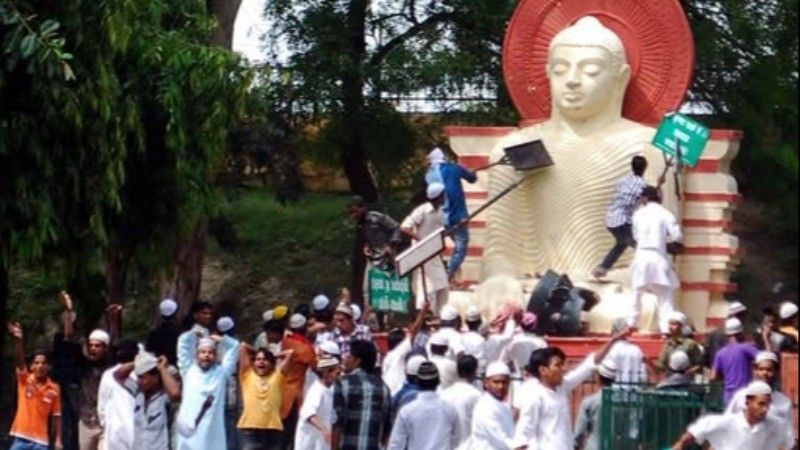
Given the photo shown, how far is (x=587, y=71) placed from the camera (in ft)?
89.2

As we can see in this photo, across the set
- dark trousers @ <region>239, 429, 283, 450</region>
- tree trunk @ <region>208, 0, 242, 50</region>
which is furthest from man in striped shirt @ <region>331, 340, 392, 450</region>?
tree trunk @ <region>208, 0, 242, 50</region>

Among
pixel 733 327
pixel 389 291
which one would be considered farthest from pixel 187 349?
pixel 733 327

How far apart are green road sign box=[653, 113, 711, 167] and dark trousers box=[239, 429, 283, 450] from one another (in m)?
6.05

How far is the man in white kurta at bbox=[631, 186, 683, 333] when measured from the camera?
2444cm

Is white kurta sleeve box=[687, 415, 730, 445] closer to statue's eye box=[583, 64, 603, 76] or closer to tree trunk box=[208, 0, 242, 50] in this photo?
statue's eye box=[583, 64, 603, 76]

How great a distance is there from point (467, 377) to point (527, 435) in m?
0.73

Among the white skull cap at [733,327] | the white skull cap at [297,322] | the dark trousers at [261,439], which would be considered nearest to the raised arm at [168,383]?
the dark trousers at [261,439]

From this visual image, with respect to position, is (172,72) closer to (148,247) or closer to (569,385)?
(148,247)

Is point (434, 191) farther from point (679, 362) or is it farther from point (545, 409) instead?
point (545, 409)

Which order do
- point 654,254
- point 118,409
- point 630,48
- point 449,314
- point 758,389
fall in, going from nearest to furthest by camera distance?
point 758,389, point 118,409, point 449,314, point 654,254, point 630,48

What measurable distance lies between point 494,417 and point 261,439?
3257mm

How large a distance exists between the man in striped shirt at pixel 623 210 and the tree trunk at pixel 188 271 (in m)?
5.64

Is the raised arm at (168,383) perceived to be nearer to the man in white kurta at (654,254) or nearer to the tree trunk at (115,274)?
the tree trunk at (115,274)

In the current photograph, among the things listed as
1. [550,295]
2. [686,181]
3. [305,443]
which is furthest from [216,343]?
[686,181]
